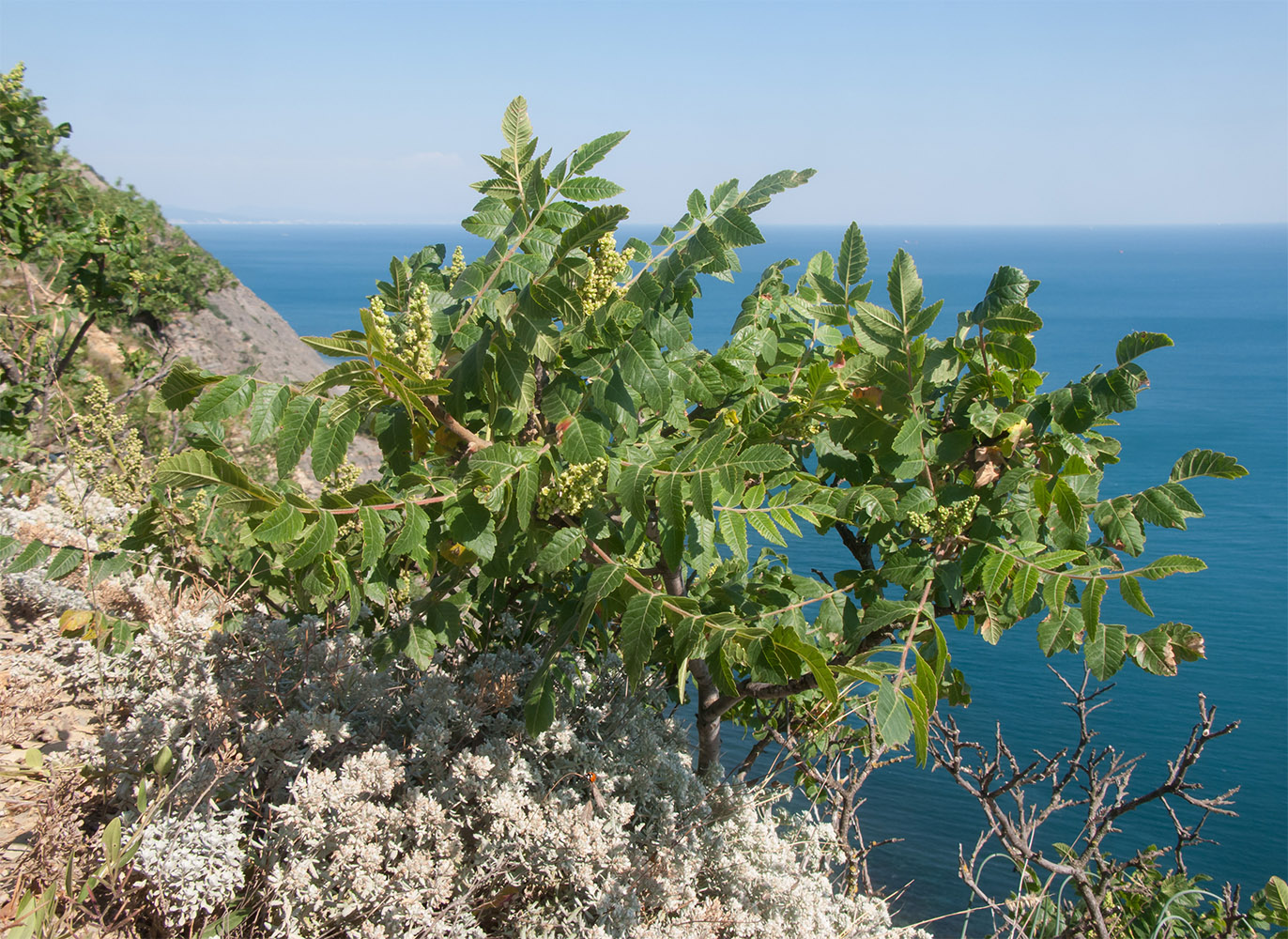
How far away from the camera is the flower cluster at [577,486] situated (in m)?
1.99

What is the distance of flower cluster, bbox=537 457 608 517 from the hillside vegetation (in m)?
0.01

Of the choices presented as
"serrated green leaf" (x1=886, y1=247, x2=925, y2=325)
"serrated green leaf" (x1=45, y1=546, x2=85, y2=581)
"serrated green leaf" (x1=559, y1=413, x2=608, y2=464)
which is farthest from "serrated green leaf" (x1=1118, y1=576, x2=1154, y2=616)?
"serrated green leaf" (x1=45, y1=546, x2=85, y2=581)

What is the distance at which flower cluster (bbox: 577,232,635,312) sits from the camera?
2.14 metres

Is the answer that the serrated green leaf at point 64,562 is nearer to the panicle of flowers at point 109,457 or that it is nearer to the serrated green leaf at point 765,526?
the panicle of flowers at point 109,457

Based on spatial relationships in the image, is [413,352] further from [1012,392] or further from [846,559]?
[846,559]

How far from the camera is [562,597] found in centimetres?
315

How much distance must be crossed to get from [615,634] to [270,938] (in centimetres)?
174

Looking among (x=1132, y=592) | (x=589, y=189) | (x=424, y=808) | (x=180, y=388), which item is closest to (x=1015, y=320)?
(x=1132, y=592)

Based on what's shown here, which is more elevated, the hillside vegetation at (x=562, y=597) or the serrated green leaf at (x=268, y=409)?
the serrated green leaf at (x=268, y=409)

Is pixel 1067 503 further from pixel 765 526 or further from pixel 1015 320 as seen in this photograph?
pixel 765 526

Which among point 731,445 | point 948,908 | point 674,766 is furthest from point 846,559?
point 731,445

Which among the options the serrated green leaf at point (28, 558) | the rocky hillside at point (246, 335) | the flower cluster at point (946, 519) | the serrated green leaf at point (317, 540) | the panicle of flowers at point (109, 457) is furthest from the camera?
the rocky hillside at point (246, 335)

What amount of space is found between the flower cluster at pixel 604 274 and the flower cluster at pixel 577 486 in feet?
1.41

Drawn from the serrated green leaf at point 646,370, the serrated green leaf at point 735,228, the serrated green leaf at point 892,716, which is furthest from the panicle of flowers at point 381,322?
the serrated green leaf at point 892,716
